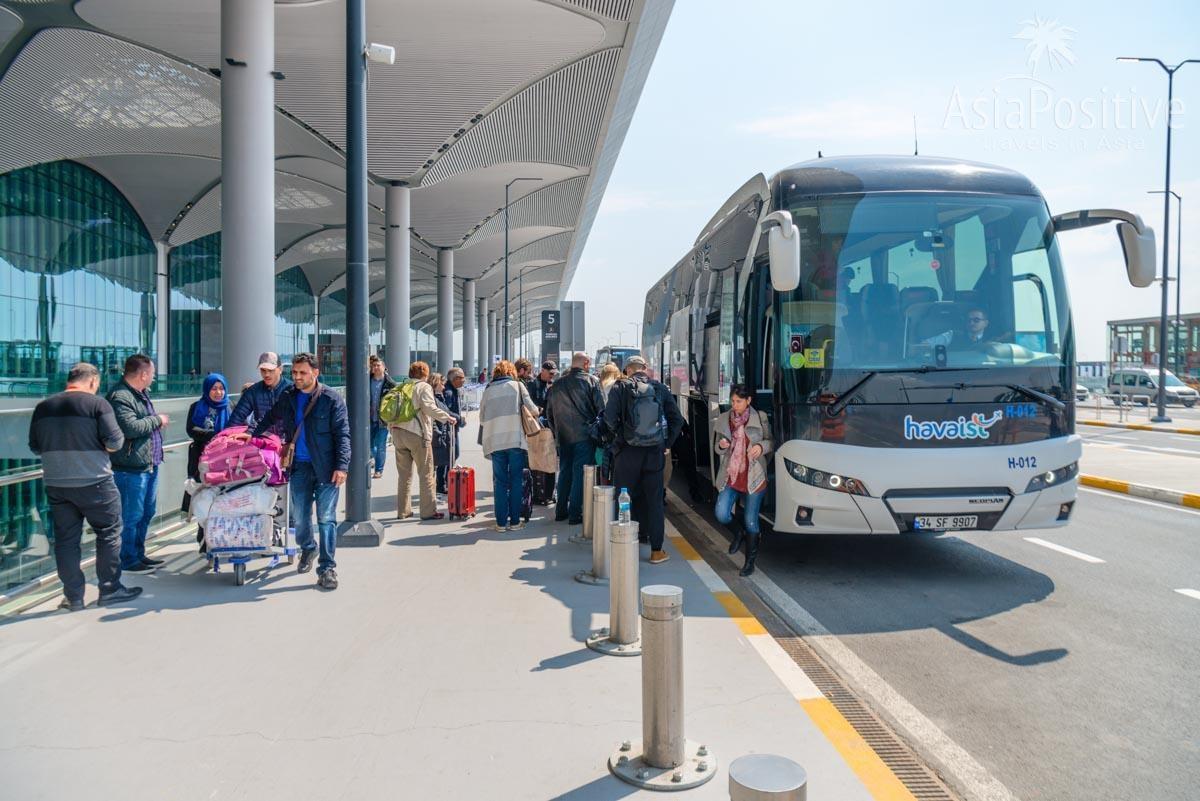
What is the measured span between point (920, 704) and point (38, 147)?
33120mm

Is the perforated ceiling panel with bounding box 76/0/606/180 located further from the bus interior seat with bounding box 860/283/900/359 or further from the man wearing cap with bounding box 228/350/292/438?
the bus interior seat with bounding box 860/283/900/359

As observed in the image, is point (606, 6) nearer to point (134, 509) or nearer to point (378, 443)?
point (378, 443)

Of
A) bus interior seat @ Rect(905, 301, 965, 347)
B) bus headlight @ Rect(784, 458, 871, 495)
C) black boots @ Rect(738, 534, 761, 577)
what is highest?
bus interior seat @ Rect(905, 301, 965, 347)

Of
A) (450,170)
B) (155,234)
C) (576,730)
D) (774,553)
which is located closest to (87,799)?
(576,730)

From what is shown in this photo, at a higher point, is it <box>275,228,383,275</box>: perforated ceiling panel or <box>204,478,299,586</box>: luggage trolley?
<box>275,228,383,275</box>: perforated ceiling panel

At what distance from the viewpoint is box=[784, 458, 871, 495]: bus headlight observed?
658cm

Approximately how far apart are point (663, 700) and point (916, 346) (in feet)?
13.9

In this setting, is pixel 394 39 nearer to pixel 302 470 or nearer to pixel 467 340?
pixel 302 470

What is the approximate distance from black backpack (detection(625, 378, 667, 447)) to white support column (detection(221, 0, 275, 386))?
23.4 ft

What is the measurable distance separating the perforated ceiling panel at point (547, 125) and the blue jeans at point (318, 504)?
707 inches

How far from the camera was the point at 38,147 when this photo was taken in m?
28.8

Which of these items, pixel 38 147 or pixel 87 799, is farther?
pixel 38 147

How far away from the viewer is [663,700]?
3.54 meters

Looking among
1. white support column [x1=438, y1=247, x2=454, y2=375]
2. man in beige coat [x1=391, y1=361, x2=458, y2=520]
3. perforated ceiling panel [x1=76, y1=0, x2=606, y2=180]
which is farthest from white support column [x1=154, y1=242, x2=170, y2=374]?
man in beige coat [x1=391, y1=361, x2=458, y2=520]
